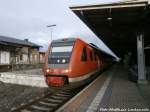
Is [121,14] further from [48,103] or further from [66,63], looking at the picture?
[48,103]

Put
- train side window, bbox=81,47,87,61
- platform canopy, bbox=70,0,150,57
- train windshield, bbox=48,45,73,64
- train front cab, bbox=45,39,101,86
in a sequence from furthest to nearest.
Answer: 1. train side window, bbox=81,47,87,61
2. platform canopy, bbox=70,0,150,57
3. train windshield, bbox=48,45,73,64
4. train front cab, bbox=45,39,101,86

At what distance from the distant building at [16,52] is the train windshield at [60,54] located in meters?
27.0

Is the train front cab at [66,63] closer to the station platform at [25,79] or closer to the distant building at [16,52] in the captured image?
the station platform at [25,79]

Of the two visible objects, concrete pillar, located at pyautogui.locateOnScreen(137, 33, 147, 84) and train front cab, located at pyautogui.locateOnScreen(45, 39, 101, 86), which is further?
concrete pillar, located at pyautogui.locateOnScreen(137, 33, 147, 84)

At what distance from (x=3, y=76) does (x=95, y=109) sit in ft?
49.7

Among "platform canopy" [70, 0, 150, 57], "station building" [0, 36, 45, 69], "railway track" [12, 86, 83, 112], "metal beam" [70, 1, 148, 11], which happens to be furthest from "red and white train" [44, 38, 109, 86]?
"station building" [0, 36, 45, 69]

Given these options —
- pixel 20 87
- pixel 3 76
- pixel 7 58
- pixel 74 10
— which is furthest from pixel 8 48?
pixel 74 10

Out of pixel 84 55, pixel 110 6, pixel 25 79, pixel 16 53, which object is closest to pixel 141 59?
pixel 84 55

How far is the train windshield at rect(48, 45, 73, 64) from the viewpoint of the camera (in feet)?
43.0

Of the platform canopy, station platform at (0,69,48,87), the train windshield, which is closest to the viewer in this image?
the train windshield

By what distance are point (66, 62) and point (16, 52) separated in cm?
3449

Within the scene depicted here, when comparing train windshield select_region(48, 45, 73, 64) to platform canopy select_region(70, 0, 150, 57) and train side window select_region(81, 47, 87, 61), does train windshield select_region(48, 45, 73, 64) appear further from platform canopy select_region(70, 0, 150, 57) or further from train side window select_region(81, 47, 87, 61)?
platform canopy select_region(70, 0, 150, 57)

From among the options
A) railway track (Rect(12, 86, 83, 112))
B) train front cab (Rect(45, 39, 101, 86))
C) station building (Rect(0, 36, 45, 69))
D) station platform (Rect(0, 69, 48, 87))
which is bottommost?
railway track (Rect(12, 86, 83, 112))

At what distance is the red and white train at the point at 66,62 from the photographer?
41.7 feet
